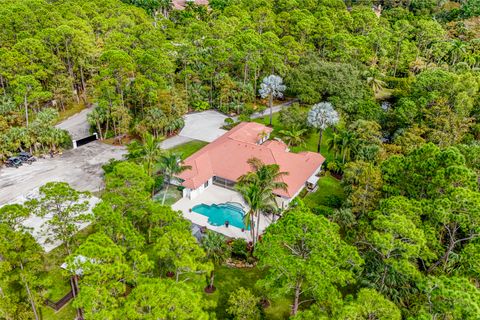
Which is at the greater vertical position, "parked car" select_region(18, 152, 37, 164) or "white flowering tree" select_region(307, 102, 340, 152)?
"white flowering tree" select_region(307, 102, 340, 152)

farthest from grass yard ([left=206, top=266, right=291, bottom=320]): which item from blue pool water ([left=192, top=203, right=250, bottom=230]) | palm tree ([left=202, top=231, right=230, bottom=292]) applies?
blue pool water ([left=192, top=203, right=250, bottom=230])

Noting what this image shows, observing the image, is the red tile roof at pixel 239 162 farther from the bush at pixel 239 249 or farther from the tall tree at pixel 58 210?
the tall tree at pixel 58 210

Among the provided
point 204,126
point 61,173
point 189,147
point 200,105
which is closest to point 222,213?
point 189,147

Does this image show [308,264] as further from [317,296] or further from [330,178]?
[330,178]

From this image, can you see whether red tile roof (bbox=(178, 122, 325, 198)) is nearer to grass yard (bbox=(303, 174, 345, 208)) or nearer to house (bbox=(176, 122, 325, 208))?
house (bbox=(176, 122, 325, 208))

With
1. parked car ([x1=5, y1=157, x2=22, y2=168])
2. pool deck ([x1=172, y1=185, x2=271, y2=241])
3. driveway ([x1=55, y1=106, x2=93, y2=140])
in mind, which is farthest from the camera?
driveway ([x1=55, y1=106, x2=93, y2=140])

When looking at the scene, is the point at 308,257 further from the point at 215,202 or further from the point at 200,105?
the point at 200,105
